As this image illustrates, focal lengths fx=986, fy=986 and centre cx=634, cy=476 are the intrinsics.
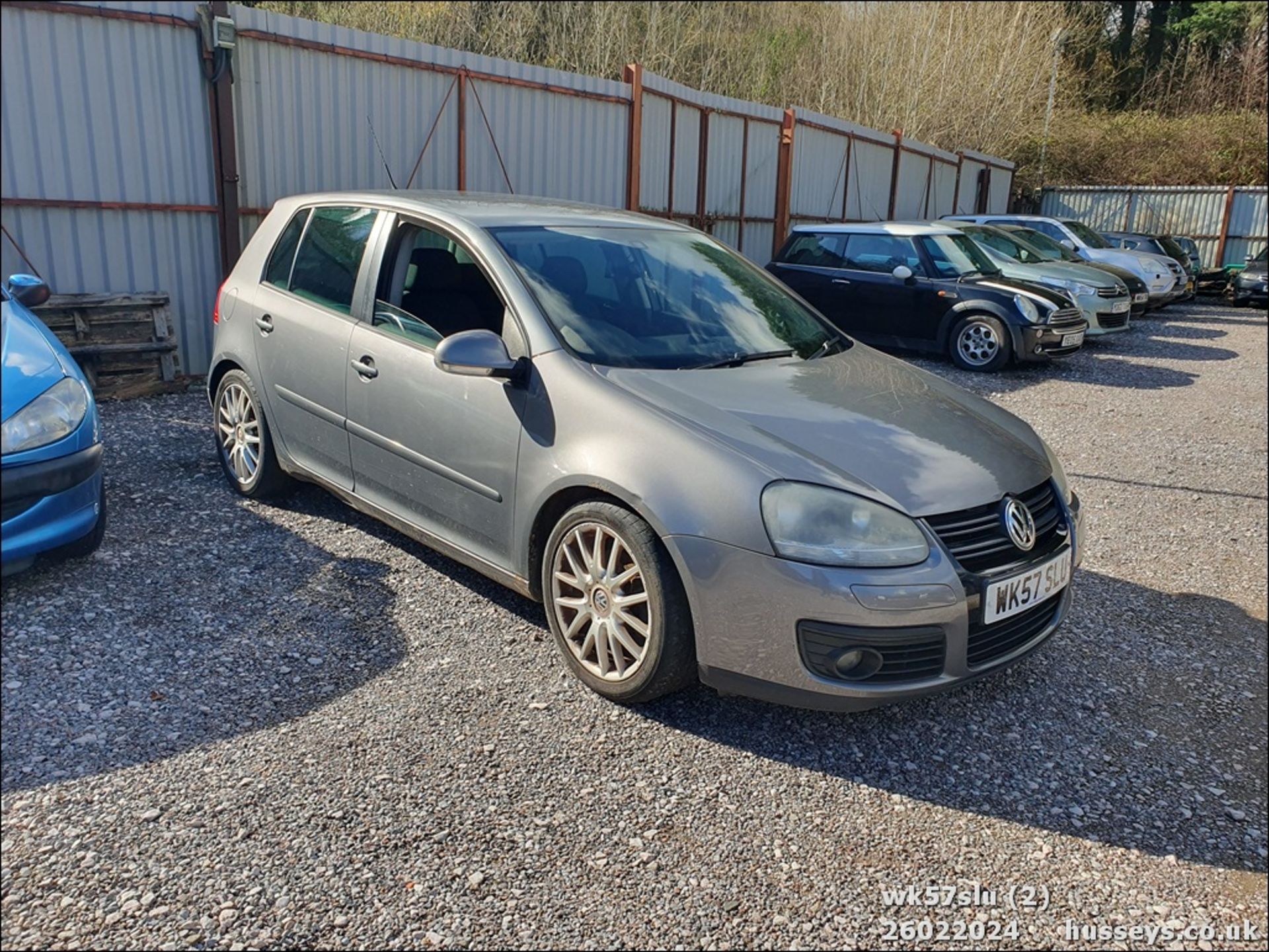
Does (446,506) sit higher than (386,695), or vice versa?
(446,506)

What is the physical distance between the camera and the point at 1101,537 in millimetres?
5262

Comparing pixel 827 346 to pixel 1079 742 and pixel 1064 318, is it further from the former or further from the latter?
pixel 1064 318

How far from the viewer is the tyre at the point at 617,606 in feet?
9.79

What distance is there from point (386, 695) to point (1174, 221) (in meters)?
27.2

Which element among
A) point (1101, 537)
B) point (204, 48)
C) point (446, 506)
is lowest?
point (1101, 537)

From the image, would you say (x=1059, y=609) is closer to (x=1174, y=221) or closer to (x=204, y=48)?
(x=204, y=48)

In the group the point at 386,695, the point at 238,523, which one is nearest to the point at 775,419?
the point at 386,695

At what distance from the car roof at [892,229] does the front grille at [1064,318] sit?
5.55 ft

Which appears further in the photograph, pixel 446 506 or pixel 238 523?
pixel 238 523

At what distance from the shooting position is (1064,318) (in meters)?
10.2

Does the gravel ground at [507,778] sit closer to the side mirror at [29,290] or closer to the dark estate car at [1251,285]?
the side mirror at [29,290]

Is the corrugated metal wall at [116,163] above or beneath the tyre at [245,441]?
above

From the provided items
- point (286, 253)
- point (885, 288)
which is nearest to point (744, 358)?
point (286, 253)

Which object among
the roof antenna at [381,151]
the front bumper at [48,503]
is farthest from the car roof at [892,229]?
the front bumper at [48,503]
